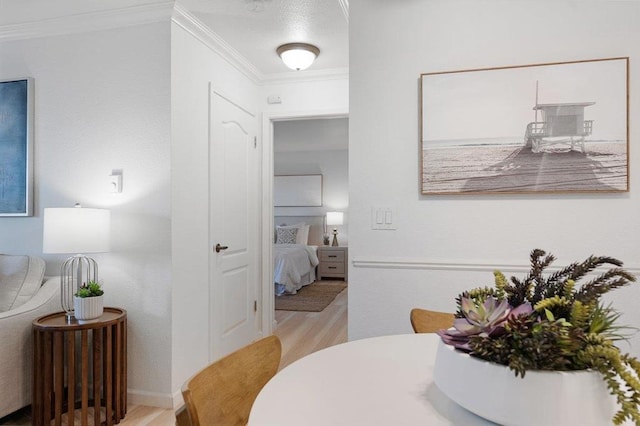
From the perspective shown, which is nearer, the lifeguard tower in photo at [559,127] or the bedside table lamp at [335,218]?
the lifeguard tower in photo at [559,127]

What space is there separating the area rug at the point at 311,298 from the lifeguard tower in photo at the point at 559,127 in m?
3.70

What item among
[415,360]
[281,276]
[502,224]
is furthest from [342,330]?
[415,360]

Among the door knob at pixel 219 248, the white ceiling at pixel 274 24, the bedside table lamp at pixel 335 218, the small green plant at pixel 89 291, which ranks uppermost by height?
the white ceiling at pixel 274 24

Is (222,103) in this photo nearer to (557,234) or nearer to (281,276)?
(557,234)

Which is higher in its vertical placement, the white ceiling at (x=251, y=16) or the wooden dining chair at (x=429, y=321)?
the white ceiling at (x=251, y=16)

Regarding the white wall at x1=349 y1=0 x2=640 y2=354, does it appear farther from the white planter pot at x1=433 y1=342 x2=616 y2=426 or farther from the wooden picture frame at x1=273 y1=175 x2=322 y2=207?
the wooden picture frame at x1=273 y1=175 x2=322 y2=207

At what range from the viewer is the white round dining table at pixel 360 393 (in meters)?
0.80

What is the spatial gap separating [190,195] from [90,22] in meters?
1.26

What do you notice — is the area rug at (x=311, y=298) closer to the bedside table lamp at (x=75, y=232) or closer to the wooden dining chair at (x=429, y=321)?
the bedside table lamp at (x=75, y=232)

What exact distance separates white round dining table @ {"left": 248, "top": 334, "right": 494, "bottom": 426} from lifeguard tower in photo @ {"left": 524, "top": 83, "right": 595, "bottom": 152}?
1213mm

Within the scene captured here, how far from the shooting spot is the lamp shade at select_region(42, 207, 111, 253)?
2.27 m

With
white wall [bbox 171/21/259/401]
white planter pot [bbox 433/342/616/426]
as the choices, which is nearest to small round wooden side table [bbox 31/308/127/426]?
white wall [bbox 171/21/259/401]

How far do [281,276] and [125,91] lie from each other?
3.69 meters

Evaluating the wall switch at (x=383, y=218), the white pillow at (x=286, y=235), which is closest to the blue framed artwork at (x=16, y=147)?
the wall switch at (x=383, y=218)
